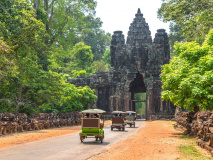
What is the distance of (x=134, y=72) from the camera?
49125 mm

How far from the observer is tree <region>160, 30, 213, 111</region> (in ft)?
61.6

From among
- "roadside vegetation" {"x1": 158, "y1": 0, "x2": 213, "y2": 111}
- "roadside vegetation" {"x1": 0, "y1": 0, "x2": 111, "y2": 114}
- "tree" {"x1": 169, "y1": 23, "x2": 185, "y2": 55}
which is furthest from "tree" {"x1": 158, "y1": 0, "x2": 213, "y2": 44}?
"tree" {"x1": 169, "y1": 23, "x2": 185, "y2": 55}

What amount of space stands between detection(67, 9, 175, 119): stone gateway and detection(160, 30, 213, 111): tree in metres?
24.2

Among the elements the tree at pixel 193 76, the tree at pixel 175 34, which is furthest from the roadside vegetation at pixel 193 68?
the tree at pixel 175 34

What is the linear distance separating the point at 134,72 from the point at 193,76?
30.0 metres

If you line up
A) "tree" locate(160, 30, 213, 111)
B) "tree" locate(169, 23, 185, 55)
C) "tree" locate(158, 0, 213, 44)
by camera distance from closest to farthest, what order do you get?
"tree" locate(160, 30, 213, 111) < "tree" locate(158, 0, 213, 44) < "tree" locate(169, 23, 185, 55)

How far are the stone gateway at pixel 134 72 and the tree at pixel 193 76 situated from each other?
24197mm

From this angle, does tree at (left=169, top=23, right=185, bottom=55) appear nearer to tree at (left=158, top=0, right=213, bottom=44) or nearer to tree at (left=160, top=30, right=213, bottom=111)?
tree at (left=158, top=0, right=213, bottom=44)

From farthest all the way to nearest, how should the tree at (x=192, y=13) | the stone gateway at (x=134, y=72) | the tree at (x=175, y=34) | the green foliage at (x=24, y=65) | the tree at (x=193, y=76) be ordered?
the tree at (x=175, y=34)
the stone gateway at (x=134, y=72)
the tree at (x=192, y=13)
the green foliage at (x=24, y=65)
the tree at (x=193, y=76)

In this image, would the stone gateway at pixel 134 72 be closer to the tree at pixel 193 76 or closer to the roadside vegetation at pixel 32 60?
the roadside vegetation at pixel 32 60

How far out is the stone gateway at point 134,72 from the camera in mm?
47094

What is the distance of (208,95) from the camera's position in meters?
18.5

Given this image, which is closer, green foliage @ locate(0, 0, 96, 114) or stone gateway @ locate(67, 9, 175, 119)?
green foliage @ locate(0, 0, 96, 114)

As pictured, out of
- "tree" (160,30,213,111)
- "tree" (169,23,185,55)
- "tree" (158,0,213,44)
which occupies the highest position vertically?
"tree" (169,23,185,55)
